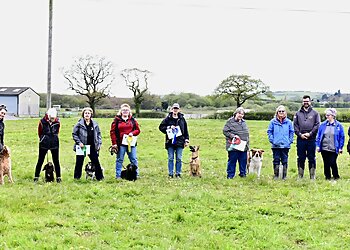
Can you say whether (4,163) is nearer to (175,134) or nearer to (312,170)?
(175,134)

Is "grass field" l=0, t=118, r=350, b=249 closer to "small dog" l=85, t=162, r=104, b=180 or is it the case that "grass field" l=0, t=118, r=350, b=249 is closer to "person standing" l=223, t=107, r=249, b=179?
"small dog" l=85, t=162, r=104, b=180

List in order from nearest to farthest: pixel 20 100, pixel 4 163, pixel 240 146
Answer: pixel 4 163 < pixel 240 146 < pixel 20 100

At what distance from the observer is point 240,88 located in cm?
6162

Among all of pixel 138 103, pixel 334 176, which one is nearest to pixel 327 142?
pixel 334 176

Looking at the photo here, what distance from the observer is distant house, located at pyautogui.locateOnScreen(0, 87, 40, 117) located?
241ft

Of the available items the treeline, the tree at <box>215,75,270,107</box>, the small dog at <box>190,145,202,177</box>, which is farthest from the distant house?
the small dog at <box>190,145,202,177</box>

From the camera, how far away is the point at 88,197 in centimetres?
924

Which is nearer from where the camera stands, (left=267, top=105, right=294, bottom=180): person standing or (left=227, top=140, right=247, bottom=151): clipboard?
(left=267, top=105, right=294, bottom=180): person standing

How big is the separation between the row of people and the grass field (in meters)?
0.65

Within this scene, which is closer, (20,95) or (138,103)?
(138,103)

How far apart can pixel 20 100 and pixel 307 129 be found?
2696 inches

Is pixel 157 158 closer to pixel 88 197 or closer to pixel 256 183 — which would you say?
pixel 256 183

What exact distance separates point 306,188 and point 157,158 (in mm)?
7743

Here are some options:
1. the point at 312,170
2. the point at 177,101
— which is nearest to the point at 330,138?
the point at 312,170
